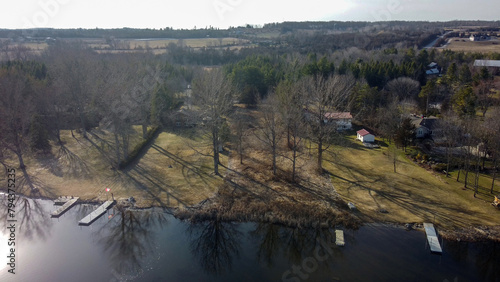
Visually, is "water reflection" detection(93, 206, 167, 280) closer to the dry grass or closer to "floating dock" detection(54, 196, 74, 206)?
the dry grass

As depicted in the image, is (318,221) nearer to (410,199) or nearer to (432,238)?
(432,238)

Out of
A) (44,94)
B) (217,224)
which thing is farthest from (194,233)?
(44,94)


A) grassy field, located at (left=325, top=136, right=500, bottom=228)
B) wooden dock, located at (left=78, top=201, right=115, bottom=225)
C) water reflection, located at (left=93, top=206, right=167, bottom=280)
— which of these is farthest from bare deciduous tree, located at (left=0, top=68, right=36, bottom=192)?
grassy field, located at (left=325, top=136, right=500, bottom=228)

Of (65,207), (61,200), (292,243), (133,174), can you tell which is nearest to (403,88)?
(292,243)

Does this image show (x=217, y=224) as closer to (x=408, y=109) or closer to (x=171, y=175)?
(x=171, y=175)

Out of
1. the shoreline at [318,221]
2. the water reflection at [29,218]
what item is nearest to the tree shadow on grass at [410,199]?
the shoreline at [318,221]

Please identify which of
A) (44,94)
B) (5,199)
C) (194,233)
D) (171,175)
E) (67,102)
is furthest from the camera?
(67,102)
